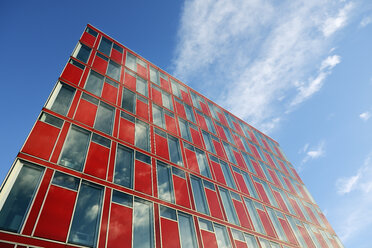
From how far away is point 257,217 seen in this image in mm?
21797

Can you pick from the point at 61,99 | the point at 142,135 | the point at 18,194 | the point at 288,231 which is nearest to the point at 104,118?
the point at 61,99

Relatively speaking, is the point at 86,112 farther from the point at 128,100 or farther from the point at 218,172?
the point at 218,172

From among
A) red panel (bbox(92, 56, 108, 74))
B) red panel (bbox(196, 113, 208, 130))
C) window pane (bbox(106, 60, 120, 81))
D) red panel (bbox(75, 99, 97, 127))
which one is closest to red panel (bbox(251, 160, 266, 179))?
red panel (bbox(196, 113, 208, 130))

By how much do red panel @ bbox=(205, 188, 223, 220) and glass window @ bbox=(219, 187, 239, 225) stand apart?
863mm

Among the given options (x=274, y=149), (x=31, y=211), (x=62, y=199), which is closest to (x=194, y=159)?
(x=62, y=199)

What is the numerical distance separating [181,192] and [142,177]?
136 inches

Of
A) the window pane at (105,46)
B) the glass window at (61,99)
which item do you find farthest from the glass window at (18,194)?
the window pane at (105,46)

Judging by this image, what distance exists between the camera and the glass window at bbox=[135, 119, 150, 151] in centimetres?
1817

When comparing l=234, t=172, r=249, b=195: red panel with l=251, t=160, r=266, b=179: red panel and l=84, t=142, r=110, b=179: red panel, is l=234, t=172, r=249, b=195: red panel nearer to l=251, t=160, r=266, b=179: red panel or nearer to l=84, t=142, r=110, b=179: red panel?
l=251, t=160, r=266, b=179: red panel

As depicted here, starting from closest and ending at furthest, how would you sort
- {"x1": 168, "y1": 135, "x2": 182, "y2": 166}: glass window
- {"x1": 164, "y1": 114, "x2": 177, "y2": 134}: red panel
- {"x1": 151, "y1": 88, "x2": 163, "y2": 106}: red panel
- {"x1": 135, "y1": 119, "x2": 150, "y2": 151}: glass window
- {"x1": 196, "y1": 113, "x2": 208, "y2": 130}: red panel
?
{"x1": 135, "y1": 119, "x2": 150, "y2": 151}: glass window, {"x1": 168, "y1": 135, "x2": 182, "y2": 166}: glass window, {"x1": 164, "y1": 114, "x2": 177, "y2": 134}: red panel, {"x1": 151, "y1": 88, "x2": 163, "y2": 106}: red panel, {"x1": 196, "y1": 113, "x2": 208, "y2": 130}: red panel

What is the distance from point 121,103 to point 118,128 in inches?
128

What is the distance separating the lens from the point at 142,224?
1335 centimetres

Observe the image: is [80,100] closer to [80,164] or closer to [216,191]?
[80,164]

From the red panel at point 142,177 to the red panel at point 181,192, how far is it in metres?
2.36
